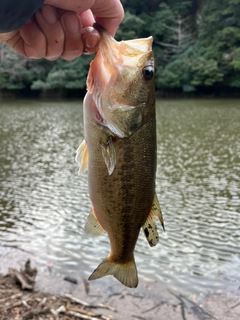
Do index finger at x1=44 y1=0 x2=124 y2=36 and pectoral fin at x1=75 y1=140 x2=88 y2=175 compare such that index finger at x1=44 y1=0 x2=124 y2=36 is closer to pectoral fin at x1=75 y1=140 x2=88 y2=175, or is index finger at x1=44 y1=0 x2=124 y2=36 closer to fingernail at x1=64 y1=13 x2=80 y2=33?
fingernail at x1=64 y1=13 x2=80 y2=33

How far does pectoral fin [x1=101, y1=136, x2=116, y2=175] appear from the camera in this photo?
167cm

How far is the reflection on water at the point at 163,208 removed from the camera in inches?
218

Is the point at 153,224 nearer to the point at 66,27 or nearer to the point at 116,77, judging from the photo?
the point at 116,77

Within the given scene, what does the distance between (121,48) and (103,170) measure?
1.81 ft

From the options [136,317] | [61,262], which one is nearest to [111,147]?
[136,317]

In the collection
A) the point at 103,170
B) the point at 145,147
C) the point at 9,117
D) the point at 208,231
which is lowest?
the point at 9,117

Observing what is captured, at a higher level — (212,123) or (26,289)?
(26,289)

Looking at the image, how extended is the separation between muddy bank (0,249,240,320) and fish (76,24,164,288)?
8.90ft

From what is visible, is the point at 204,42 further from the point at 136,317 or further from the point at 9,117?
the point at 136,317

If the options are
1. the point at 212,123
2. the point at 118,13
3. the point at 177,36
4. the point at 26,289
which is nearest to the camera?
the point at 118,13

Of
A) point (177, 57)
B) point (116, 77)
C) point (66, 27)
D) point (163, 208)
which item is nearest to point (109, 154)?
point (116, 77)

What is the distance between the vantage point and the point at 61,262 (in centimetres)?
559

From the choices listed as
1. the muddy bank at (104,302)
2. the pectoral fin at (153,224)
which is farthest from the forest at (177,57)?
the pectoral fin at (153,224)

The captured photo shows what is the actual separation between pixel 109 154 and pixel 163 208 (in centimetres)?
615
